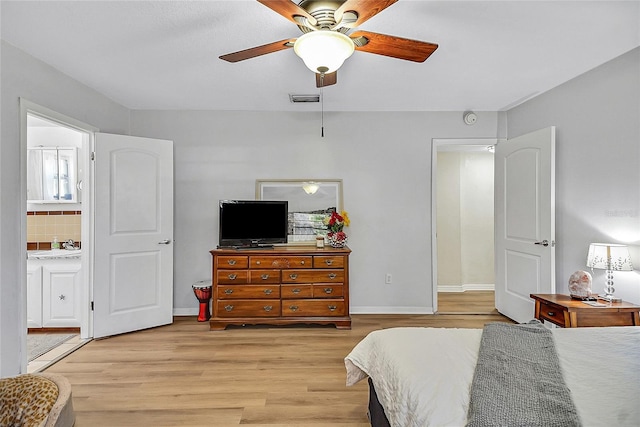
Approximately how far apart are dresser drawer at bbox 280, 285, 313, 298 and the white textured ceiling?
203cm

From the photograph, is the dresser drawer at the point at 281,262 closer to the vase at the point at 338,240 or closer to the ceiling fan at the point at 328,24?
the vase at the point at 338,240

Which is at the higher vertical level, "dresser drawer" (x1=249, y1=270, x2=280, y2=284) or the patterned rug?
"dresser drawer" (x1=249, y1=270, x2=280, y2=284)

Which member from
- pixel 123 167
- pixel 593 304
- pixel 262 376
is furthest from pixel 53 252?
pixel 593 304

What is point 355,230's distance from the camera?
4078mm

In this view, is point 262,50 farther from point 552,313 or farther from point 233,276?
point 552,313

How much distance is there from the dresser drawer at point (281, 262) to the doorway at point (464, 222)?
2664 millimetres

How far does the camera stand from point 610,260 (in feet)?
7.95

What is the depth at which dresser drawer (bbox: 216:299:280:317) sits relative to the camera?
11.5 ft

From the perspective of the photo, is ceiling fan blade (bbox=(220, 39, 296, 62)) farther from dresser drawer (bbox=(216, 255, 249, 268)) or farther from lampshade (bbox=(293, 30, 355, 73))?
dresser drawer (bbox=(216, 255, 249, 268))

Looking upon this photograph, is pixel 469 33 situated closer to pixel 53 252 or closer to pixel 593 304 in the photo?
pixel 593 304

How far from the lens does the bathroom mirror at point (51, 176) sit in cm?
394

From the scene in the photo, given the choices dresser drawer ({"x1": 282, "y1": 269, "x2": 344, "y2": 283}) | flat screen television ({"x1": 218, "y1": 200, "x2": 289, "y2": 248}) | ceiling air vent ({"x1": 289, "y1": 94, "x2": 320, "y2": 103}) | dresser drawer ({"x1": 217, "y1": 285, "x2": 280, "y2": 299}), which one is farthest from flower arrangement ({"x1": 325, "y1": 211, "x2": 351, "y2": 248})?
ceiling air vent ({"x1": 289, "y1": 94, "x2": 320, "y2": 103})

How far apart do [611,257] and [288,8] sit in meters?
2.74

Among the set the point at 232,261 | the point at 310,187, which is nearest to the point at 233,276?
the point at 232,261
